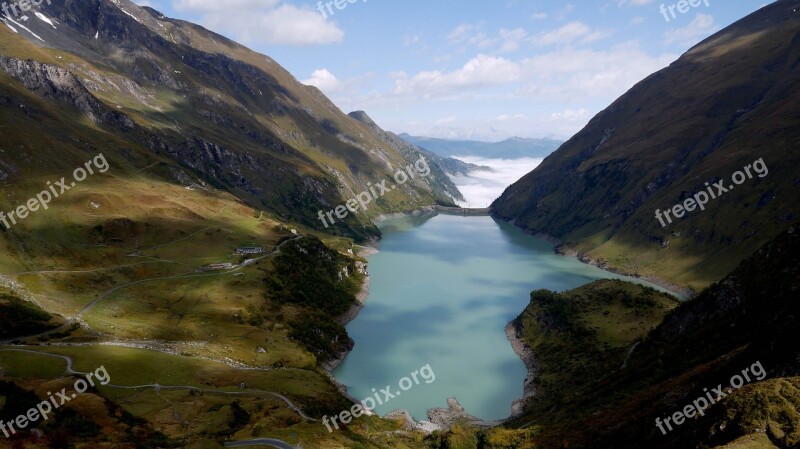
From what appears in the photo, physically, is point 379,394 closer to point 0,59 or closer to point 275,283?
point 275,283

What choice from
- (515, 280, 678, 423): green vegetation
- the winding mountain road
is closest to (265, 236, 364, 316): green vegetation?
the winding mountain road

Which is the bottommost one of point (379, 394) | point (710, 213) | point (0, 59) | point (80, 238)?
point (379, 394)

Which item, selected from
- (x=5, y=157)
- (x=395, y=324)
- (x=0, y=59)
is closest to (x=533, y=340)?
(x=395, y=324)

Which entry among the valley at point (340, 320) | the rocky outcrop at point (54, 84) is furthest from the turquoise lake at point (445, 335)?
the rocky outcrop at point (54, 84)

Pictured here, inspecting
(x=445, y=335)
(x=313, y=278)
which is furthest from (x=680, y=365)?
(x=313, y=278)

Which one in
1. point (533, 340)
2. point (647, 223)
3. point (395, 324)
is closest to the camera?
point (533, 340)

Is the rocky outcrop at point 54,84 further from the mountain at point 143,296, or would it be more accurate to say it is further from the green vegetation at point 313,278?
the green vegetation at point 313,278

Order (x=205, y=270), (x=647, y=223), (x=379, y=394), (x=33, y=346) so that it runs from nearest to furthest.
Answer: (x=33, y=346), (x=379, y=394), (x=205, y=270), (x=647, y=223)
